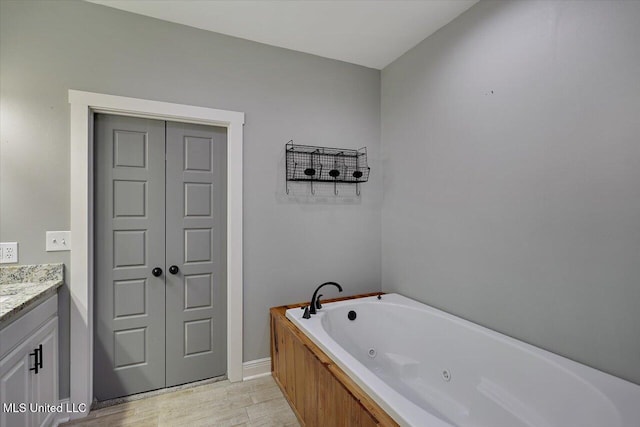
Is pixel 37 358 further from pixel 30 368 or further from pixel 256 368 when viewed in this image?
pixel 256 368

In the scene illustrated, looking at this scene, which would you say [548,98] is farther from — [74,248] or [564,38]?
[74,248]

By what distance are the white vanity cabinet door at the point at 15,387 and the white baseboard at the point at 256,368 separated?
1.27 m

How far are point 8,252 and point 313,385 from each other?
6.48 feet

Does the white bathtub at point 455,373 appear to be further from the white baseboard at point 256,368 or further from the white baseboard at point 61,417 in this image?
the white baseboard at point 61,417

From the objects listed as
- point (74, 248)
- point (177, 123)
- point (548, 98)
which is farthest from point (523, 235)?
point (74, 248)

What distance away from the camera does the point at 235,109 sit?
7.91 ft

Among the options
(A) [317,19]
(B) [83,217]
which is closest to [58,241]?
(B) [83,217]

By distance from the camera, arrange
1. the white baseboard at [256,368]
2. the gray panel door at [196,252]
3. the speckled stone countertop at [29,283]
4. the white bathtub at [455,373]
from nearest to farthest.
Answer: the white bathtub at [455,373] < the speckled stone countertop at [29,283] < the gray panel door at [196,252] < the white baseboard at [256,368]

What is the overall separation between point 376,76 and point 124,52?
2099mm

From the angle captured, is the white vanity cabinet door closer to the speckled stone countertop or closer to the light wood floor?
the speckled stone countertop

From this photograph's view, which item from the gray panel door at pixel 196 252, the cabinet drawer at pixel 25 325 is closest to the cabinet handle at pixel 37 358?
the cabinet drawer at pixel 25 325

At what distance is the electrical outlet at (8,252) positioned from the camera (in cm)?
182

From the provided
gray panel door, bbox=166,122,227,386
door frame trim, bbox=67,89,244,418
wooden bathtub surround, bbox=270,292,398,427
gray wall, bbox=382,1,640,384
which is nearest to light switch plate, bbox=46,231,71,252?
door frame trim, bbox=67,89,244,418

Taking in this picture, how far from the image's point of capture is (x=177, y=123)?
7.55ft
